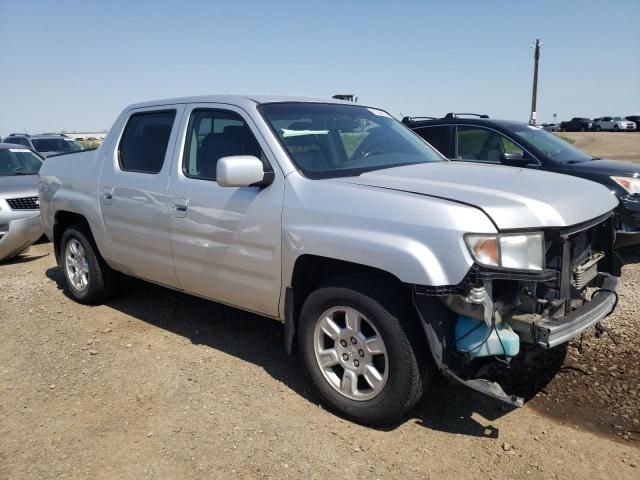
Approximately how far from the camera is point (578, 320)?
9.91 feet

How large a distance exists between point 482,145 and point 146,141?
4376 mm

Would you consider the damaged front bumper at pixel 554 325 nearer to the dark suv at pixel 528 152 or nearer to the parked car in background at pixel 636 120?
the dark suv at pixel 528 152

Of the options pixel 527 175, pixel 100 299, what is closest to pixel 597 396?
pixel 527 175

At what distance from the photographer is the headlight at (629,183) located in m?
6.39

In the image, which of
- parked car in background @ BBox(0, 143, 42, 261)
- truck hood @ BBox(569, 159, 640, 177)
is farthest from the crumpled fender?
parked car in background @ BBox(0, 143, 42, 261)

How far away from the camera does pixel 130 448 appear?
3096mm

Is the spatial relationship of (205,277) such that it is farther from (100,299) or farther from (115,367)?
(100,299)

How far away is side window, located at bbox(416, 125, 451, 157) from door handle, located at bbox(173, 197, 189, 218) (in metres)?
4.26

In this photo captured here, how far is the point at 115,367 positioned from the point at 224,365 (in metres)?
0.82

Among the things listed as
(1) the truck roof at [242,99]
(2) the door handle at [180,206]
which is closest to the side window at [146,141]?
(1) the truck roof at [242,99]

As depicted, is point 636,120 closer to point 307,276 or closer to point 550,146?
point 550,146

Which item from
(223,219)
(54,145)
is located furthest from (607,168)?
(54,145)

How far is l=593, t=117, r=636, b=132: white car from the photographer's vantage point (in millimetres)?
46250

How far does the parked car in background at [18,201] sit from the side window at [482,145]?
5.62 metres
